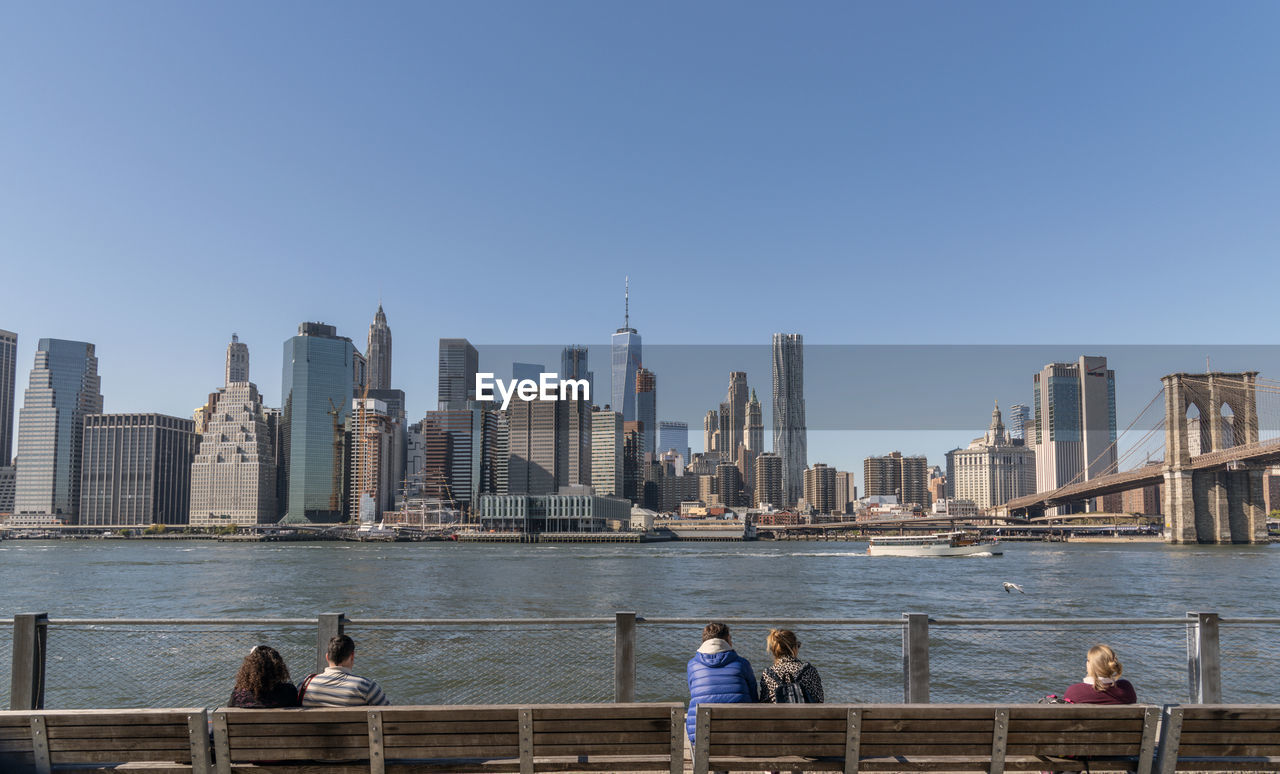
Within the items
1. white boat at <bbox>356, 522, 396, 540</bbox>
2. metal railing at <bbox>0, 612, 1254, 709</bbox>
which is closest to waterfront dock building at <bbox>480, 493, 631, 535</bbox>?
white boat at <bbox>356, 522, 396, 540</bbox>

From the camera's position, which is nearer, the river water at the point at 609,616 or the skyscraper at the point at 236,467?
the river water at the point at 609,616

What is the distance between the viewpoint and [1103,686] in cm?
488

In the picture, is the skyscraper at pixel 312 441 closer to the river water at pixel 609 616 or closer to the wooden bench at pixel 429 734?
the river water at pixel 609 616

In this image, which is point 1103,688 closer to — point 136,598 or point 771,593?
point 771,593

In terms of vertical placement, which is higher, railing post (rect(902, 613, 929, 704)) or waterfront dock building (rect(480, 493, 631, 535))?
railing post (rect(902, 613, 929, 704))

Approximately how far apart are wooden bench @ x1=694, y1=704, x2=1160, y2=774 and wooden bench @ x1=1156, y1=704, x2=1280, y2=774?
12 centimetres

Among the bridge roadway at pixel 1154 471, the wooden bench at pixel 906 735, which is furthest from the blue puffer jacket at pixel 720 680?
the bridge roadway at pixel 1154 471

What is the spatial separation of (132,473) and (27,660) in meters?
207

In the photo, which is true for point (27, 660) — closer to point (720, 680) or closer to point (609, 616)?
point (609, 616)

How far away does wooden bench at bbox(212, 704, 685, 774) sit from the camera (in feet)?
13.6

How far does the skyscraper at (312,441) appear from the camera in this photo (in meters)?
185

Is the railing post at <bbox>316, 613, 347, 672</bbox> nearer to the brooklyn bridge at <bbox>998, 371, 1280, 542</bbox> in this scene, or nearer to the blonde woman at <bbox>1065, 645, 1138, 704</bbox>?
the blonde woman at <bbox>1065, 645, 1138, 704</bbox>

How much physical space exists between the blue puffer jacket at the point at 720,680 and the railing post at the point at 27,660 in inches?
163

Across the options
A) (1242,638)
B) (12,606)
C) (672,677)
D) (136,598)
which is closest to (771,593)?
(1242,638)
